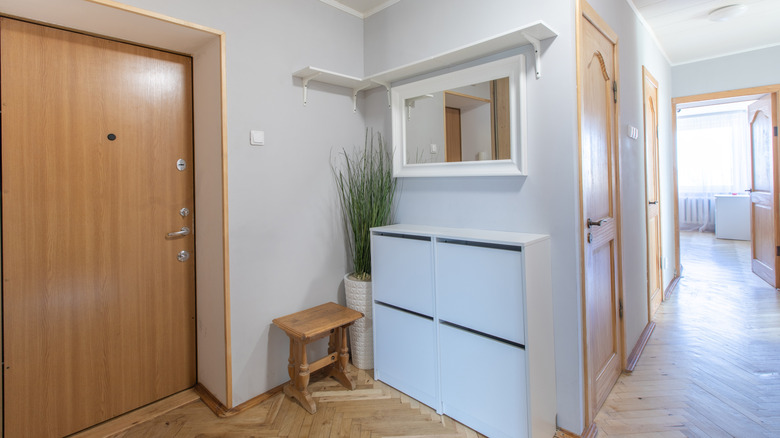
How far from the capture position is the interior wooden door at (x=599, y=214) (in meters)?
1.83

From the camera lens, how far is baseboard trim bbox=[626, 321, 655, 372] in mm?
2464

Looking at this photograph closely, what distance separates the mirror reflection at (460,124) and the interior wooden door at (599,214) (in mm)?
387

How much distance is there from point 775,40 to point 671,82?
0.84 metres

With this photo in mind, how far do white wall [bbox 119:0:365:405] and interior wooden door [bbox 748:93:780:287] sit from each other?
4.32 metres

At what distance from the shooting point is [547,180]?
1.82m

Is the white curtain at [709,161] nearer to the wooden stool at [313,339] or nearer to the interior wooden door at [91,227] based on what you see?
the wooden stool at [313,339]

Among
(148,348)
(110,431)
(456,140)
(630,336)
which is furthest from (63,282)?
(630,336)

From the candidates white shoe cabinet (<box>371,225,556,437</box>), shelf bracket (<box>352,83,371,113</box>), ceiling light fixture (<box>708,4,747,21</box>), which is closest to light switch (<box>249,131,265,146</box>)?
shelf bracket (<box>352,83,371,113</box>)

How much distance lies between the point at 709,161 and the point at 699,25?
5.87m

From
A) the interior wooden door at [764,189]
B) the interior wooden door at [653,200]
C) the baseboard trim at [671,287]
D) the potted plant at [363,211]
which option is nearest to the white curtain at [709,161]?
the interior wooden door at [764,189]

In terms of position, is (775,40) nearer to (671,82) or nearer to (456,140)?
(671,82)

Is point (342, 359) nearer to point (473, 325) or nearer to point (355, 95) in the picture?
point (473, 325)

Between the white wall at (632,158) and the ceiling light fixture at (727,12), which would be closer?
the white wall at (632,158)

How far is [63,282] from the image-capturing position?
180cm
